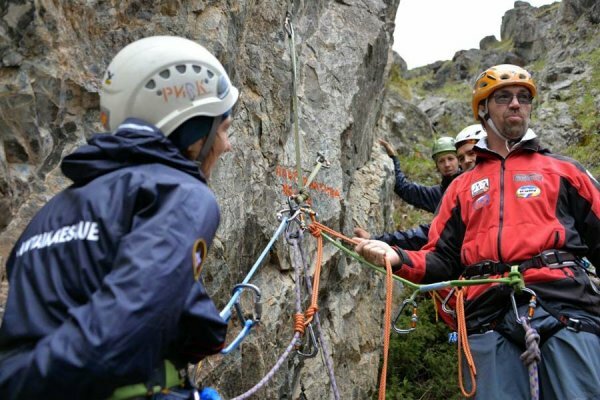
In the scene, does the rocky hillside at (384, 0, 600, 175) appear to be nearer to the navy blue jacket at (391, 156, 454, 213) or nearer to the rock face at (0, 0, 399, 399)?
the navy blue jacket at (391, 156, 454, 213)

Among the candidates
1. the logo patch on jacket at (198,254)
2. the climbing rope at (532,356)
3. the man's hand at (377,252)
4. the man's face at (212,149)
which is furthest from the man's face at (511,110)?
the logo patch on jacket at (198,254)

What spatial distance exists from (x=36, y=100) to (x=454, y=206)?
9.24ft

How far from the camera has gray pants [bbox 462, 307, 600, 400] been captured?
3.12 metres

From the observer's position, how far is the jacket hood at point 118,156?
185 cm

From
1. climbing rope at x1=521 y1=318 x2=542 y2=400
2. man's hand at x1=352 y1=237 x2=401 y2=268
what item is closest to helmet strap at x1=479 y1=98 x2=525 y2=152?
man's hand at x1=352 y1=237 x2=401 y2=268

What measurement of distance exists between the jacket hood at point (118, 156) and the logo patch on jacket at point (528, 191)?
8.07 feet

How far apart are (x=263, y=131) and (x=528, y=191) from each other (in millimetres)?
2354

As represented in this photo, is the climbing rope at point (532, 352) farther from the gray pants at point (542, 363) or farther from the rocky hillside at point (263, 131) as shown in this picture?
the rocky hillside at point (263, 131)

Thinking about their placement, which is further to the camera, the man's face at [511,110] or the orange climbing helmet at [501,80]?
the orange climbing helmet at [501,80]

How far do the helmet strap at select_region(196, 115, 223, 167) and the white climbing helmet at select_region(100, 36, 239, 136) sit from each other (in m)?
0.03

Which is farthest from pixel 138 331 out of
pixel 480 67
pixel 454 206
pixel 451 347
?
pixel 480 67

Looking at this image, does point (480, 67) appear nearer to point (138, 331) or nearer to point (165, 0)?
point (165, 0)

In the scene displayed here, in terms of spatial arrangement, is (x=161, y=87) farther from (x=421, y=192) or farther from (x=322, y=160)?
(x=421, y=192)

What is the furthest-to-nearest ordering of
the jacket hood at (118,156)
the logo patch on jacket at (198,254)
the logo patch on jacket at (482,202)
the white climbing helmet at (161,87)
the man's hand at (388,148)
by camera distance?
1. the man's hand at (388,148)
2. the logo patch on jacket at (482,202)
3. the white climbing helmet at (161,87)
4. the jacket hood at (118,156)
5. the logo patch on jacket at (198,254)
